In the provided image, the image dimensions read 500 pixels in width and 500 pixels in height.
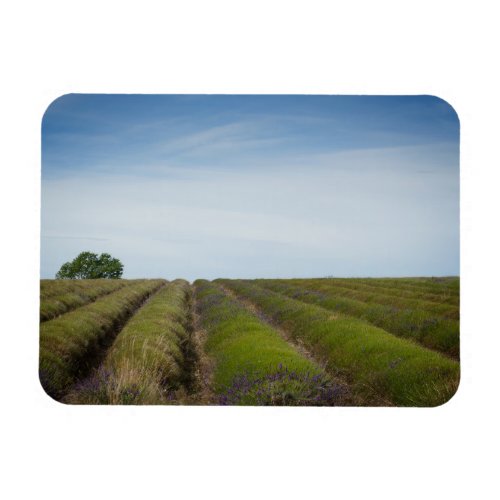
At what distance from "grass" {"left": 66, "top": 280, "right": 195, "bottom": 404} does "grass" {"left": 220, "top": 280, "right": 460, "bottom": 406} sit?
251 cm

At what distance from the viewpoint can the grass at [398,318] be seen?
7.59 meters

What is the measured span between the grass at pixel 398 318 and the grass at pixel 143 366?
3.87m

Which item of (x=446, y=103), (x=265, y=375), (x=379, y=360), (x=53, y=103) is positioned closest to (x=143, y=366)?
(x=265, y=375)

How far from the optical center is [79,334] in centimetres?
841

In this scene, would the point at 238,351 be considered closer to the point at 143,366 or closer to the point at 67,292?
the point at 143,366

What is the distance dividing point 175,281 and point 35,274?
2.76 metres

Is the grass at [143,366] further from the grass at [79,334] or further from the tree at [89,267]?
the tree at [89,267]

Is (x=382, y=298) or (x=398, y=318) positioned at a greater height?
(x=382, y=298)

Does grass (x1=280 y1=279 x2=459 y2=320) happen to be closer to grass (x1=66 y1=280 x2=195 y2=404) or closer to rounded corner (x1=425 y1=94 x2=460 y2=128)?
rounded corner (x1=425 y1=94 x2=460 y2=128)

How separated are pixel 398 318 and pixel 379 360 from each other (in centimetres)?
215

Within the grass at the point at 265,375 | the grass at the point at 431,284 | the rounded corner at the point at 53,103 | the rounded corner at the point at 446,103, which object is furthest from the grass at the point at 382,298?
the rounded corner at the point at 53,103

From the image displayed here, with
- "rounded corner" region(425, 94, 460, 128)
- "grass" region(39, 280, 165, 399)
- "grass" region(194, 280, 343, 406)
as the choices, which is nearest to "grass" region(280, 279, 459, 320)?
"grass" region(194, 280, 343, 406)
